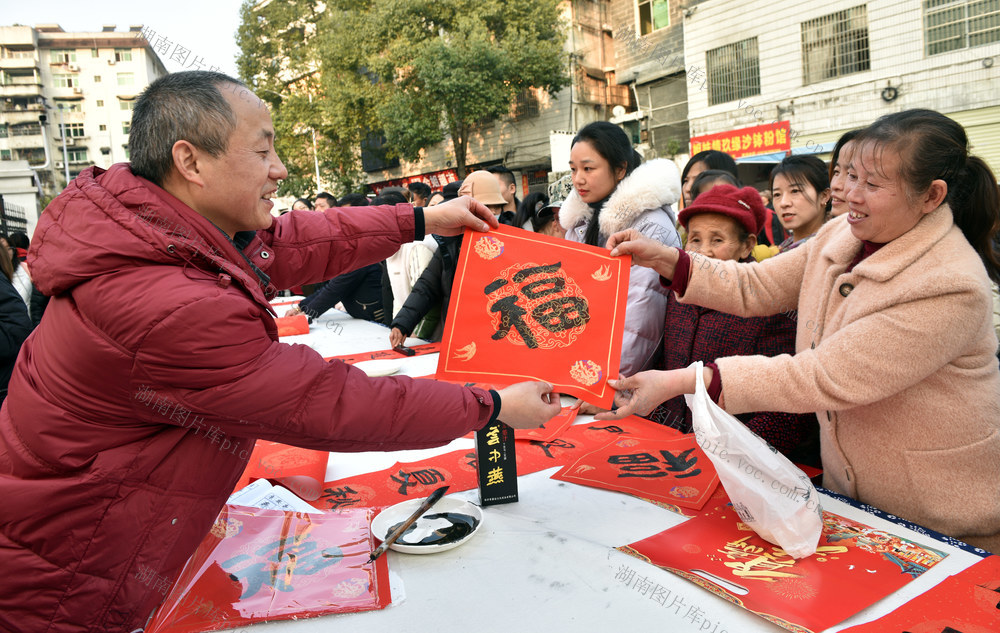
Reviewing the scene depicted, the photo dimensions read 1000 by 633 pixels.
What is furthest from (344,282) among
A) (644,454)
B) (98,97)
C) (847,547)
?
(98,97)

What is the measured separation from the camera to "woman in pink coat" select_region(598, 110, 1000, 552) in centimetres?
124

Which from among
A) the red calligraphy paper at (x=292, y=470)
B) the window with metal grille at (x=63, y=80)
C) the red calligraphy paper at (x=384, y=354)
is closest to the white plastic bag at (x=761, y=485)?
the red calligraphy paper at (x=292, y=470)

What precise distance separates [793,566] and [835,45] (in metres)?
12.7

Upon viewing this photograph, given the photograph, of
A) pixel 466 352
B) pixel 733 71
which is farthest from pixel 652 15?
pixel 466 352

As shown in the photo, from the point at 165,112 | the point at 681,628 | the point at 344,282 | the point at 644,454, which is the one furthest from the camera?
the point at 344,282

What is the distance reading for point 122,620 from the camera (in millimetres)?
1090

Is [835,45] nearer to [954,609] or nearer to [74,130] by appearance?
[954,609]

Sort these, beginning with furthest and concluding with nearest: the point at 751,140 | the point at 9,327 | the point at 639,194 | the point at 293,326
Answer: the point at 751,140 < the point at 293,326 < the point at 9,327 < the point at 639,194

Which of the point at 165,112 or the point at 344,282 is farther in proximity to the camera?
the point at 344,282

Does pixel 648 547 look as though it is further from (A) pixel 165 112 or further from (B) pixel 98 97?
(B) pixel 98 97

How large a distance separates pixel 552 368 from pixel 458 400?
0.36 metres

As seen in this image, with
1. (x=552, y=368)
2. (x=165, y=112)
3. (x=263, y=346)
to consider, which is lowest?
(x=552, y=368)

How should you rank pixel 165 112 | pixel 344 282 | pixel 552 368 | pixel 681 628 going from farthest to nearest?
1. pixel 344 282
2. pixel 552 368
3. pixel 165 112
4. pixel 681 628

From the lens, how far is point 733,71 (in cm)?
1255
